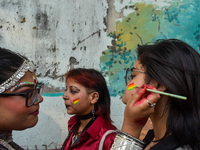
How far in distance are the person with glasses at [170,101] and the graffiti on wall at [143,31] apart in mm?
1965

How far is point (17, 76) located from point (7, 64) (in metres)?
0.11

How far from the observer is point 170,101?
130 centimetres

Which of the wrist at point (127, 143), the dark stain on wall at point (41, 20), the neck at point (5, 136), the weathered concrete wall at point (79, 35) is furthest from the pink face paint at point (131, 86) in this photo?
the dark stain on wall at point (41, 20)

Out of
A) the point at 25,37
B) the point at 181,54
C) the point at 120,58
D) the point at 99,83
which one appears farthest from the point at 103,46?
the point at 181,54

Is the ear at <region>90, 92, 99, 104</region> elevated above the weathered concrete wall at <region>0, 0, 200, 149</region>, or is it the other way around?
the weathered concrete wall at <region>0, 0, 200, 149</region>

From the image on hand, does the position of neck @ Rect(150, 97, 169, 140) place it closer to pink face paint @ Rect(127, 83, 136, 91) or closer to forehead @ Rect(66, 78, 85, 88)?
pink face paint @ Rect(127, 83, 136, 91)

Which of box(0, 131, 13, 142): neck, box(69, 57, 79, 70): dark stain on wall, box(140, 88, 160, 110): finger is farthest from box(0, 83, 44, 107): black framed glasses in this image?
box(69, 57, 79, 70): dark stain on wall

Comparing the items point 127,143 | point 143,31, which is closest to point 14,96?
point 127,143

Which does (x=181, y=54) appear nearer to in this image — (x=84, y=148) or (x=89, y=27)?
(x=84, y=148)

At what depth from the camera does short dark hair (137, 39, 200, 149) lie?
1159 mm

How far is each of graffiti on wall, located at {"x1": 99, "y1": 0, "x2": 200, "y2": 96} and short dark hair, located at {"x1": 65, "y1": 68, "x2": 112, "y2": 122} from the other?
0.72 meters

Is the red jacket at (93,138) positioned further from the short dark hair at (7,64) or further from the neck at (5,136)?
the short dark hair at (7,64)

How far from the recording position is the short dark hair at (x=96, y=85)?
8.14ft

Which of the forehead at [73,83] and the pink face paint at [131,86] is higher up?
the pink face paint at [131,86]
